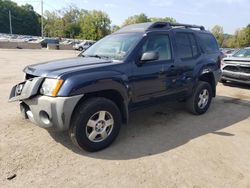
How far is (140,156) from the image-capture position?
3848mm

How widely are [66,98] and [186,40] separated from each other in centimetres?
313

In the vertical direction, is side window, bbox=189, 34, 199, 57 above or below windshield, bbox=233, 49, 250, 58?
above

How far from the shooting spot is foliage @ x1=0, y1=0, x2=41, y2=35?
9556 cm

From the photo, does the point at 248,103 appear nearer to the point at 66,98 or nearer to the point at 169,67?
the point at 169,67

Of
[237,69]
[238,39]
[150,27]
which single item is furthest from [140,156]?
[238,39]

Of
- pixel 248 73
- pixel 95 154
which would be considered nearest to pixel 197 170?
pixel 95 154

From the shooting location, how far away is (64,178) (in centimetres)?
322

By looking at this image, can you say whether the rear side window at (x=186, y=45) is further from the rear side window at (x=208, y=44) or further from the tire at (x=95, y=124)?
the tire at (x=95, y=124)

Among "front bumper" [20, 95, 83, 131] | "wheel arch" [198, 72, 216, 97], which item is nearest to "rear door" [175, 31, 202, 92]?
"wheel arch" [198, 72, 216, 97]

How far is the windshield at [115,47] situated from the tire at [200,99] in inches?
79.5

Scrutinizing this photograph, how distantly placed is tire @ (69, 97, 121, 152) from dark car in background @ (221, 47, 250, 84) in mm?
6560

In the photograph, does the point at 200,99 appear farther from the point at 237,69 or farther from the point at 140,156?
the point at 237,69

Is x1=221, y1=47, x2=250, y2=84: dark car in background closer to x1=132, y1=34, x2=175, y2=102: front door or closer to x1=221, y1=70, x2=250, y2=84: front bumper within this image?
x1=221, y1=70, x2=250, y2=84: front bumper

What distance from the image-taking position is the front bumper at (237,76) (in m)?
8.95
